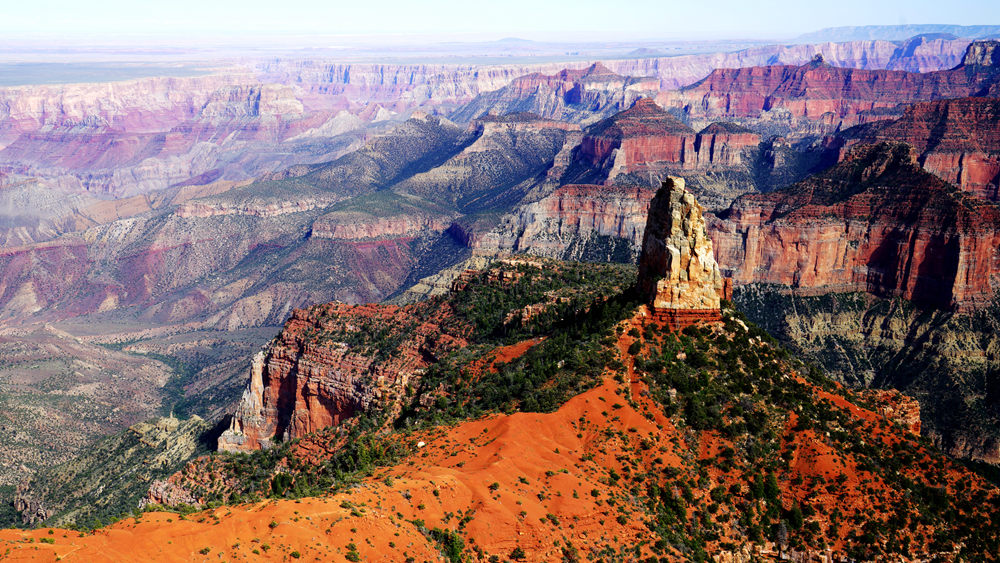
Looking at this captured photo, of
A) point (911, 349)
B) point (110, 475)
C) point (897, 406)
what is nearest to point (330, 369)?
point (110, 475)

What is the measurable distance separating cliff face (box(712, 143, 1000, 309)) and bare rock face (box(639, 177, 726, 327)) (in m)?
100

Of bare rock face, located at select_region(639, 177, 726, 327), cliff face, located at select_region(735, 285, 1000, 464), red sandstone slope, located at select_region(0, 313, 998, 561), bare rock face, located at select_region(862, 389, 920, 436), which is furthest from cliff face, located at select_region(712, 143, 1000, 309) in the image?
bare rock face, located at select_region(639, 177, 726, 327)

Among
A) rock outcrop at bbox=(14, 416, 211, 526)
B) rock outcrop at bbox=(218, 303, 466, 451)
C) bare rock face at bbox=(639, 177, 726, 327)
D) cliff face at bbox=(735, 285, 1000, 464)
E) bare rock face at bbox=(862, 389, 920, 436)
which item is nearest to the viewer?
bare rock face at bbox=(639, 177, 726, 327)

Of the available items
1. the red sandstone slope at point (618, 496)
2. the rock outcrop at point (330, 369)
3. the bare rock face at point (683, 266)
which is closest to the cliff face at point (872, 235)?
the red sandstone slope at point (618, 496)

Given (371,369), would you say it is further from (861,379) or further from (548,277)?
(861,379)

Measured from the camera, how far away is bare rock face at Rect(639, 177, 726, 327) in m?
52.9

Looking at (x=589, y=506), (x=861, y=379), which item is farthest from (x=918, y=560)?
(x=861, y=379)

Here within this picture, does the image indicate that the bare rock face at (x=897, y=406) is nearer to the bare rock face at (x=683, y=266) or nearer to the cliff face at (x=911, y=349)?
the bare rock face at (x=683, y=266)

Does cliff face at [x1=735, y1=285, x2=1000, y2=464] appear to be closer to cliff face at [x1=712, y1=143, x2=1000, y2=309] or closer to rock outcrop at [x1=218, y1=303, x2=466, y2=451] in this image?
cliff face at [x1=712, y1=143, x2=1000, y2=309]

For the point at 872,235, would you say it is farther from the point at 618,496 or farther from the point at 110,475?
the point at 110,475

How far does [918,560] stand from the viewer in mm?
42094

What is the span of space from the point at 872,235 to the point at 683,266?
361ft

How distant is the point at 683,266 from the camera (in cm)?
5294

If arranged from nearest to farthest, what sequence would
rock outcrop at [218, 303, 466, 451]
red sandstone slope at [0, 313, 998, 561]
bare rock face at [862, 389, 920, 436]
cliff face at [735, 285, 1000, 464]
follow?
red sandstone slope at [0, 313, 998, 561] < bare rock face at [862, 389, 920, 436] < rock outcrop at [218, 303, 466, 451] < cliff face at [735, 285, 1000, 464]
